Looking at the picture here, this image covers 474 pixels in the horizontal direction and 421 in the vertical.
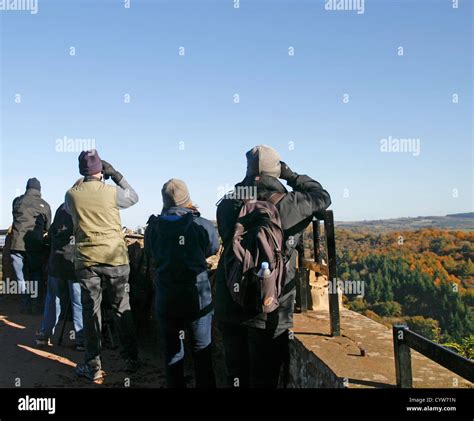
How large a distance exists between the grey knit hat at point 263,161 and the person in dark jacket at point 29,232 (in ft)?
16.3

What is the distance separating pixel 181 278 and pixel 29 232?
4.31 meters

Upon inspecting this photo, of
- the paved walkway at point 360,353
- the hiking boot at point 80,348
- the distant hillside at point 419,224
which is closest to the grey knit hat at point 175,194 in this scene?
the paved walkway at point 360,353

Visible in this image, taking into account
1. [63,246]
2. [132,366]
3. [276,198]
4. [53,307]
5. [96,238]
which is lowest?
[132,366]

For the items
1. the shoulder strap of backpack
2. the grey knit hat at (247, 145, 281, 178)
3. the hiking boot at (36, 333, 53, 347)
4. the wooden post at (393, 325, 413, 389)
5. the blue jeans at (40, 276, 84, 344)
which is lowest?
the hiking boot at (36, 333, 53, 347)

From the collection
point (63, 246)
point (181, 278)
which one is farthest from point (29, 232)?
point (181, 278)

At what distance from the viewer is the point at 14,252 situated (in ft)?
24.6

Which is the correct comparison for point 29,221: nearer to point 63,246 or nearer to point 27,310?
point 27,310

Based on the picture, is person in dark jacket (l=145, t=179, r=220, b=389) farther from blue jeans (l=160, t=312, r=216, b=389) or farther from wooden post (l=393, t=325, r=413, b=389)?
wooden post (l=393, t=325, r=413, b=389)

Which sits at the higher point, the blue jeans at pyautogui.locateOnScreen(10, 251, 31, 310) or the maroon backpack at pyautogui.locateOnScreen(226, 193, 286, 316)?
the maroon backpack at pyautogui.locateOnScreen(226, 193, 286, 316)

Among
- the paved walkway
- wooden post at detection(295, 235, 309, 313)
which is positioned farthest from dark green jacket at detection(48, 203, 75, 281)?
the paved walkway

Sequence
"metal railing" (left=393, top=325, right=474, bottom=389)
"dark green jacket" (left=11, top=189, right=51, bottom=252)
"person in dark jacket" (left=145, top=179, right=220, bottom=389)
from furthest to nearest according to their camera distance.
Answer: "dark green jacket" (left=11, top=189, right=51, bottom=252) → "person in dark jacket" (left=145, top=179, right=220, bottom=389) → "metal railing" (left=393, top=325, right=474, bottom=389)

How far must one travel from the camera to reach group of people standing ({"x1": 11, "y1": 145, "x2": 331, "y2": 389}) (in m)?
3.04

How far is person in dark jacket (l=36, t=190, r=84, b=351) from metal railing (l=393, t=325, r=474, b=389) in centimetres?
377

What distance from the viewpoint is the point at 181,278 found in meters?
3.76
